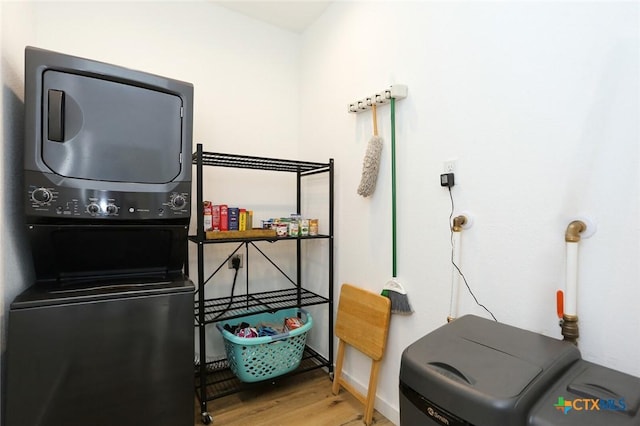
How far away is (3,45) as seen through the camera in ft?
3.92

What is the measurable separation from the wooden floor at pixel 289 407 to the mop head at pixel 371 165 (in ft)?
4.09

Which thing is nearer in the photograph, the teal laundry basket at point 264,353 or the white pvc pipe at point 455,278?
the white pvc pipe at point 455,278

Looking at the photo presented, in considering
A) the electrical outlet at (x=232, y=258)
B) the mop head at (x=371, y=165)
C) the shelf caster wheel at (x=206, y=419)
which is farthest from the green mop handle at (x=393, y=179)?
the shelf caster wheel at (x=206, y=419)

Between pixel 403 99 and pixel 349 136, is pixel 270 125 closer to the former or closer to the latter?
pixel 349 136

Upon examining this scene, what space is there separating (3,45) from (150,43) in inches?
36.5

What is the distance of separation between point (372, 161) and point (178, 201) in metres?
1.00

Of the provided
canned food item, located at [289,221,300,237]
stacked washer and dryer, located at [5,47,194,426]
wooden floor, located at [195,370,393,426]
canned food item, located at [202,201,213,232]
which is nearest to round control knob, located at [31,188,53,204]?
stacked washer and dryer, located at [5,47,194,426]

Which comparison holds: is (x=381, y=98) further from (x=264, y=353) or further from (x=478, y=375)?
(x=264, y=353)

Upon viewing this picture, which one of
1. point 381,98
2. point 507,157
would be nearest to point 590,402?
point 507,157

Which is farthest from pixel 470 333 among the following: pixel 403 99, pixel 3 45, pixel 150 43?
pixel 150 43

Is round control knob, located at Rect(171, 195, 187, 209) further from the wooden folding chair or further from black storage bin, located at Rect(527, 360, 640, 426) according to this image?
black storage bin, located at Rect(527, 360, 640, 426)

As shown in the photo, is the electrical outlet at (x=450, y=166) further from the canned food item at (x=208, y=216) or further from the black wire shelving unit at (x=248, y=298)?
the canned food item at (x=208, y=216)

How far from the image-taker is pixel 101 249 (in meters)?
1.38

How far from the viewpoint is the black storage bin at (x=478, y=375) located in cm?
69
